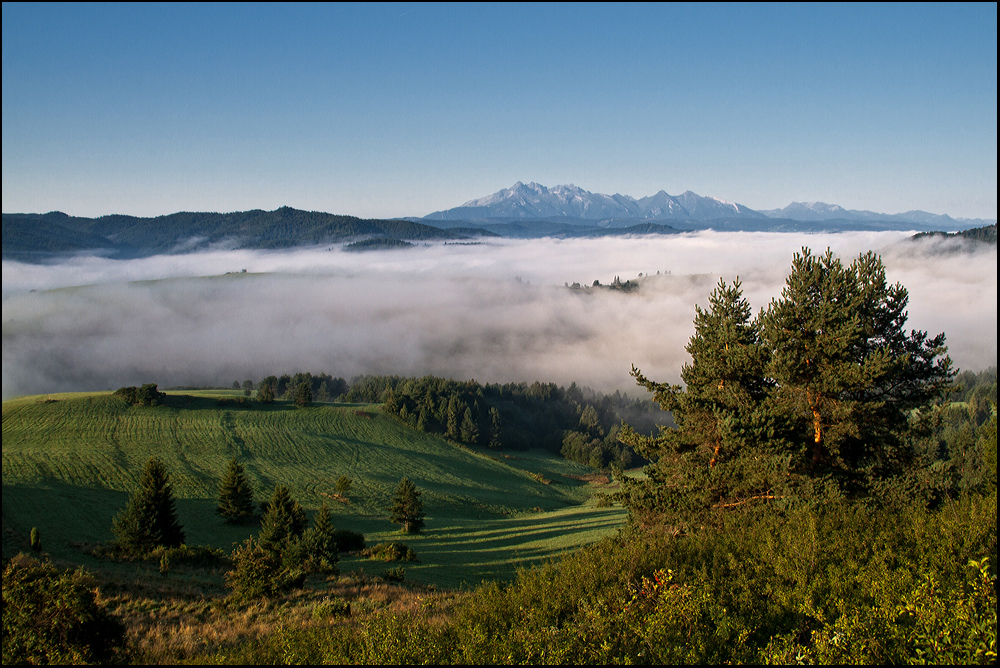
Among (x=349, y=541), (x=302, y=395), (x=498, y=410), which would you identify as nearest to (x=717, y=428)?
(x=349, y=541)

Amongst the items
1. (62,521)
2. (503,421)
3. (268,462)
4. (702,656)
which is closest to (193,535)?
(62,521)

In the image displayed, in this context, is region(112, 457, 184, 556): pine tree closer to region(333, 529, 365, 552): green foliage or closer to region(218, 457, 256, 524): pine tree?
region(333, 529, 365, 552): green foliage

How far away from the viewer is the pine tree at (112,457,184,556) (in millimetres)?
26841

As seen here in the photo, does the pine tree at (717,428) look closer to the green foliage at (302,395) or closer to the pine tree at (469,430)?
the green foliage at (302,395)

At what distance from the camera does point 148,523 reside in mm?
27719

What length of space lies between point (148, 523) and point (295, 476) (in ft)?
110

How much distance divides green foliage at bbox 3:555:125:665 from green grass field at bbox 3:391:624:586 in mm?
14217

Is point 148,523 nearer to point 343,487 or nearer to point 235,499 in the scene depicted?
point 235,499

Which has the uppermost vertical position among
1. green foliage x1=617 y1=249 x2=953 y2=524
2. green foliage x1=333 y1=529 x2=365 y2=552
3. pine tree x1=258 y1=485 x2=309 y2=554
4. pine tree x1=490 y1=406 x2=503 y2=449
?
green foliage x1=617 y1=249 x2=953 y2=524

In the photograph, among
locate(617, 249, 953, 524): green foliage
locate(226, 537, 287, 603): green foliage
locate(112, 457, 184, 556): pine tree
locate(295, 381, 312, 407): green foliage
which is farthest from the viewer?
locate(295, 381, 312, 407): green foliage

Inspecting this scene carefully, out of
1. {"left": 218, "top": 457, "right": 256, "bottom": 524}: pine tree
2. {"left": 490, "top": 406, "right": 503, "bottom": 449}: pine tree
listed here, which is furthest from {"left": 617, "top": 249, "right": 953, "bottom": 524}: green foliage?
{"left": 490, "top": 406, "right": 503, "bottom": 449}: pine tree

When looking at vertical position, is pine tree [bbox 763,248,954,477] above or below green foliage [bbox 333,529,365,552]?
above

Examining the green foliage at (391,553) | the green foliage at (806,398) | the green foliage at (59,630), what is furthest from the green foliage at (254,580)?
the green foliage at (391,553)

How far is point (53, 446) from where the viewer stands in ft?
186
